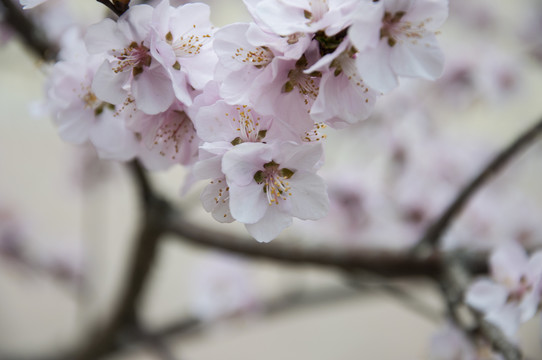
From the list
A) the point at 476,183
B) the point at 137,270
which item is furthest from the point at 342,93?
the point at 137,270

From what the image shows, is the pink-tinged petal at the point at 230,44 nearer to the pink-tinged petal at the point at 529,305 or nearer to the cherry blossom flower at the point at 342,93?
the cherry blossom flower at the point at 342,93

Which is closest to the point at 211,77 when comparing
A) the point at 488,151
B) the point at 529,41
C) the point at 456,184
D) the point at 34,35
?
the point at 34,35

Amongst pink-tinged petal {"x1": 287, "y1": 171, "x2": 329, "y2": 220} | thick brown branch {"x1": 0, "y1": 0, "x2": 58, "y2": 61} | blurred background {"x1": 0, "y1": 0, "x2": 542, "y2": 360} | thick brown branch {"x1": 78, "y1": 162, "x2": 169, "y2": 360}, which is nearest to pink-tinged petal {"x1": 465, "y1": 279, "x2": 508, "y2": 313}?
blurred background {"x1": 0, "y1": 0, "x2": 542, "y2": 360}

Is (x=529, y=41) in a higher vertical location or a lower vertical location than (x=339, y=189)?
lower

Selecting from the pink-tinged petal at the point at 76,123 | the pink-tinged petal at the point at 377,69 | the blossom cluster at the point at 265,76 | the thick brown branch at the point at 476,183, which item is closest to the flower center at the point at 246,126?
the blossom cluster at the point at 265,76

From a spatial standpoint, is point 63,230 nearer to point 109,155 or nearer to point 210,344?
point 210,344

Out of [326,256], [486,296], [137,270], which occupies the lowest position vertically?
[137,270]

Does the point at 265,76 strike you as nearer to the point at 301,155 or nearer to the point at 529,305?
the point at 301,155

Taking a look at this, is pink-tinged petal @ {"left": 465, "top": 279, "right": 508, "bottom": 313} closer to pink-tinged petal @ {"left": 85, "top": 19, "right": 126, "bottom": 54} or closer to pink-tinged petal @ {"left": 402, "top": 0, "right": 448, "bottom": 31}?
pink-tinged petal @ {"left": 402, "top": 0, "right": 448, "bottom": 31}
